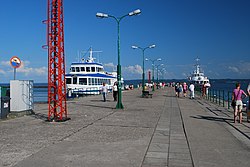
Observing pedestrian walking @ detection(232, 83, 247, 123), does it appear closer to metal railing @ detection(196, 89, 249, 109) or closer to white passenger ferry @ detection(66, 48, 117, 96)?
metal railing @ detection(196, 89, 249, 109)

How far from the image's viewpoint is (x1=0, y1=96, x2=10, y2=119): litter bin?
12523 millimetres

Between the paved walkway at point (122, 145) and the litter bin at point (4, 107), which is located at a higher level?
the litter bin at point (4, 107)

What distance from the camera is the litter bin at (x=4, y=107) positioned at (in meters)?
12.5

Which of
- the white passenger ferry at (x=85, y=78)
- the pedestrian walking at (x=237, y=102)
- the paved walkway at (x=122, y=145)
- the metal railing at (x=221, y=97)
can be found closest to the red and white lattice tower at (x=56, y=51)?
the paved walkway at (x=122, y=145)

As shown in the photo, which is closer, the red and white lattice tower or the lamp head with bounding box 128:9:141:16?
the red and white lattice tower

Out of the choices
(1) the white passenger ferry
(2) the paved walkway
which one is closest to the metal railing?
(2) the paved walkway

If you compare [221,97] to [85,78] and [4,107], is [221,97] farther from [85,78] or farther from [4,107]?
[85,78]

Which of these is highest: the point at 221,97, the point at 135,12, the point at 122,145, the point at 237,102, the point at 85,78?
the point at 135,12

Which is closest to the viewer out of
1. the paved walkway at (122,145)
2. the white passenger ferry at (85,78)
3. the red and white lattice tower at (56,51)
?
the paved walkway at (122,145)

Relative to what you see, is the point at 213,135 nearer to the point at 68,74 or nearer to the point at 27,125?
the point at 27,125

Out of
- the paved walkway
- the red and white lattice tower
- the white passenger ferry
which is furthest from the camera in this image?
the white passenger ferry

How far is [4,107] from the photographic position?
41.7 feet

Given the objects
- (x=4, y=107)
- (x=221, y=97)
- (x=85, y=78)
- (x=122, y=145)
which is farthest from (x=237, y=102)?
(x=85, y=78)

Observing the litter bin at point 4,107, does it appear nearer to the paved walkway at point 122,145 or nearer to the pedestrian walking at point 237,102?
the paved walkway at point 122,145
